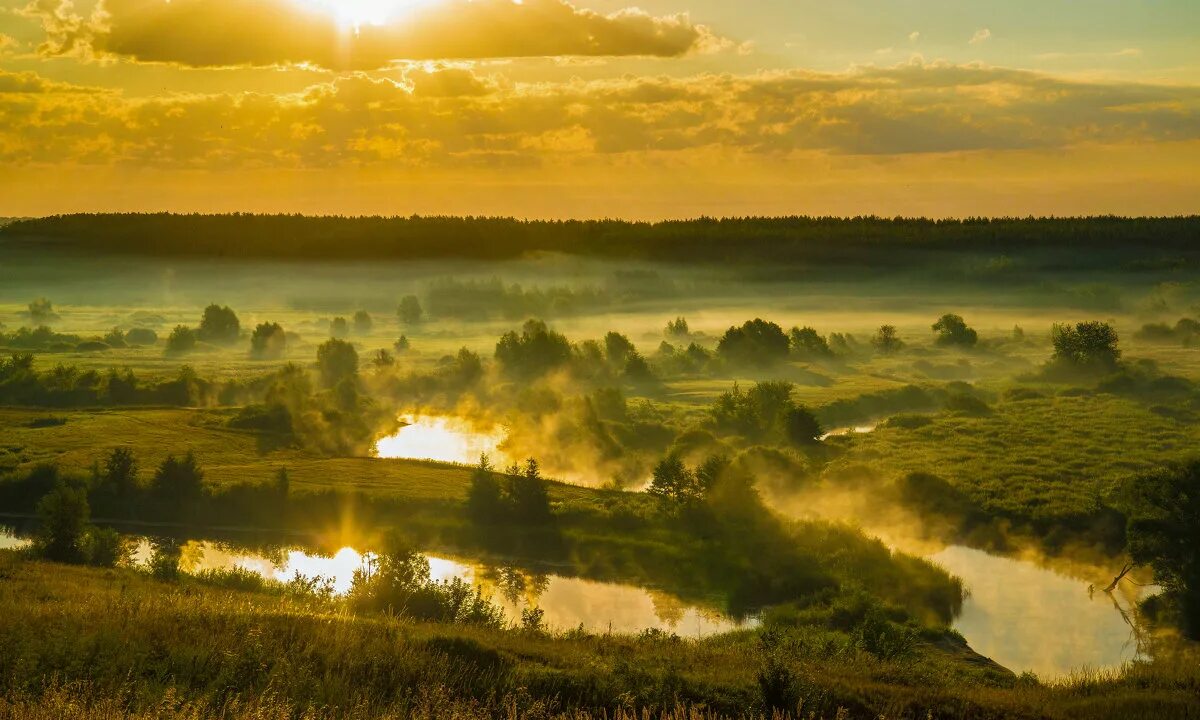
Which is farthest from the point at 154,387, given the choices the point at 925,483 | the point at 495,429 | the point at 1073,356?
the point at 1073,356

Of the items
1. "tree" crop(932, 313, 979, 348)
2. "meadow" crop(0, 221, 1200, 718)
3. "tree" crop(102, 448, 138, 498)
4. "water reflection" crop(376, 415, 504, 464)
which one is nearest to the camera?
"meadow" crop(0, 221, 1200, 718)

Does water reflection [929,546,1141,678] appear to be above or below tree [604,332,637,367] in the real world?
below

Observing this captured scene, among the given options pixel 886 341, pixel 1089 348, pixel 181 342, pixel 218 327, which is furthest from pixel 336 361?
pixel 1089 348

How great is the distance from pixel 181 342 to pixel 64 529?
13106cm

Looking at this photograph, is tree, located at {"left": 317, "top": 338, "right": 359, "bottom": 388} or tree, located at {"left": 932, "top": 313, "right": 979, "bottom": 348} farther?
tree, located at {"left": 932, "top": 313, "right": 979, "bottom": 348}

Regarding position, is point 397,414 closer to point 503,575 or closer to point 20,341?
point 503,575

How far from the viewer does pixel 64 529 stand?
174 ft

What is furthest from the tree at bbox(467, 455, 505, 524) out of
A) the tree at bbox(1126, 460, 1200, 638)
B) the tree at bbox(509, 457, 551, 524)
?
the tree at bbox(1126, 460, 1200, 638)

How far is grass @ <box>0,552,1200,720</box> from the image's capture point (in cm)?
1900

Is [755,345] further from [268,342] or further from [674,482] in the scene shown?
[674,482]

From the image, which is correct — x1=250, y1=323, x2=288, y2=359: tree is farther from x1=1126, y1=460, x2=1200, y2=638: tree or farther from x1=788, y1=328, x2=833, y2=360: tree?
x1=1126, y1=460, x2=1200, y2=638: tree

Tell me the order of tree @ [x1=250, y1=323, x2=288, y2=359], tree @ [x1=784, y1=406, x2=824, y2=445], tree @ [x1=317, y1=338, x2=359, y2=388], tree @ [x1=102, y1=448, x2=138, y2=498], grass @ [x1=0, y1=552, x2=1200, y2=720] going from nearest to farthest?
grass @ [x1=0, y1=552, x2=1200, y2=720], tree @ [x1=102, y1=448, x2=138, y2=498], tree @ [x1=784, y1=406, x2=824, y2=445], tree @ [x1=317, y1=338, x2=359, y2=388], tree @ [x1=250, y1=323, x2=288, y2=359]

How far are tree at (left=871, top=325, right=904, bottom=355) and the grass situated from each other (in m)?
147

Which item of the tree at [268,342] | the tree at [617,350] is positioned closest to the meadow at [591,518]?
the tree at [617,350]
